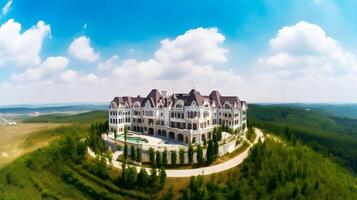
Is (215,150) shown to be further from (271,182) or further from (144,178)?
(144,178)

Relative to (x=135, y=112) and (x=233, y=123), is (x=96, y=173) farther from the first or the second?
(x=233, y=123)

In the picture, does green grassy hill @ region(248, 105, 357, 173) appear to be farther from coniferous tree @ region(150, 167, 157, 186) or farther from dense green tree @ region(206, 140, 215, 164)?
coniferous tree @ region(150, 167, 157, 186)

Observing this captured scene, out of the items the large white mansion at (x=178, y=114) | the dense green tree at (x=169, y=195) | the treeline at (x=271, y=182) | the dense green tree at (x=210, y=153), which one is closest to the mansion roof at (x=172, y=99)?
the large white mansion at (x=178, y=114)

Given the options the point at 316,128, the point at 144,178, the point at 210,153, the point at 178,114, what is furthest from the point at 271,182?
the point at 316,128

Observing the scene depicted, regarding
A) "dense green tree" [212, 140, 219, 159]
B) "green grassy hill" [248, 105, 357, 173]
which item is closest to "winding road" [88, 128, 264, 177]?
"dense green tree" [212, 140, 219, 159]

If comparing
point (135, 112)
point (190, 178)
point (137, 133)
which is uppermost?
point (135, 112)

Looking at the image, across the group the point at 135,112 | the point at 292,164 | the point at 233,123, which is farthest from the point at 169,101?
the point at 292,164

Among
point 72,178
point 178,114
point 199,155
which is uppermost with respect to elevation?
point 178,114
